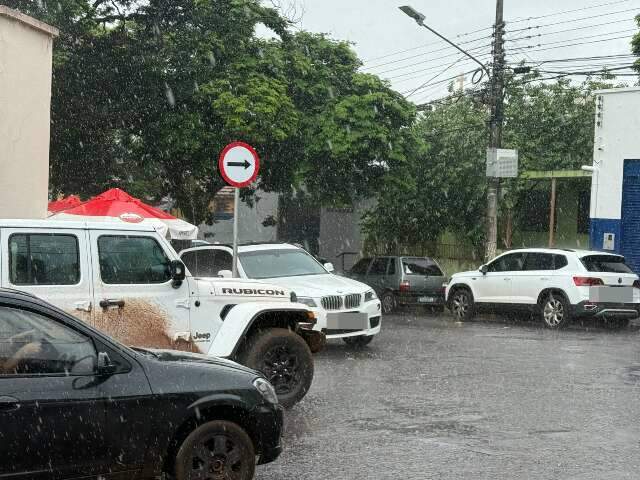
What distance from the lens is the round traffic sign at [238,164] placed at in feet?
45.2

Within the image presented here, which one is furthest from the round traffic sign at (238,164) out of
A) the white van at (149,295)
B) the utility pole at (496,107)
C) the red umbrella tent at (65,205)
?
the utility pole at (496,107)

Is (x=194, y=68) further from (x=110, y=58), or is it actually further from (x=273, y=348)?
(x=273, y=348)

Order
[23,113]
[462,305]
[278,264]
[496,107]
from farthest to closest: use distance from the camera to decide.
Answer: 1. [496,107]
2. [462,305]
3. [23,113]
4. [278,264]

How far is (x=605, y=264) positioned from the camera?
1862 cm

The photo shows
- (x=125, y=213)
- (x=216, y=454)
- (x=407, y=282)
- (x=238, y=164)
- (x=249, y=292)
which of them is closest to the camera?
(x=216, y=454)

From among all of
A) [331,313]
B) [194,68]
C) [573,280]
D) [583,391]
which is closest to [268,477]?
[583,391]

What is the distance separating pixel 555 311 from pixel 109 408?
1445 cm

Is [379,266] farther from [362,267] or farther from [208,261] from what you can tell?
[208,261]

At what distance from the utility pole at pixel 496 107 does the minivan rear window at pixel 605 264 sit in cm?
515

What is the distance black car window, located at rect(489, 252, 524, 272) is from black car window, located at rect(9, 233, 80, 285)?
13030 millimetres

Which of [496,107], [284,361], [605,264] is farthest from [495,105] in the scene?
[284,361]

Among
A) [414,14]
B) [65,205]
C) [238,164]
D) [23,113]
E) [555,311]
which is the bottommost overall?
[555,311]

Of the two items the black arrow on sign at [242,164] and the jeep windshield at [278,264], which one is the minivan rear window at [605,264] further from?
A: the black arrow on sign at [242,164]

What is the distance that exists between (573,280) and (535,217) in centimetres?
1350
